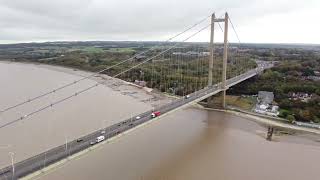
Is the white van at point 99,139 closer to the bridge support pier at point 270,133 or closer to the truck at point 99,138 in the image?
the truck at point 99,138

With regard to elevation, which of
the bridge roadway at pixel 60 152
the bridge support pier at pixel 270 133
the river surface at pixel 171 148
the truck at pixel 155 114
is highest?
the truck at pixel 155 114

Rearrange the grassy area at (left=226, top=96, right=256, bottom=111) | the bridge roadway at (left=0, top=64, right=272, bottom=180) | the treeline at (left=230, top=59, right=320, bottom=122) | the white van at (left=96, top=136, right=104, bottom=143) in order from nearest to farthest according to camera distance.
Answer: the bridge roadway at (left=0, top=64, right=272, bottom=180) < the white van at (left=96, top=136, right=104, bottom=143) < the treeline at (left=230, top=59, right=320, bottom=122) < the grassy area at (left=226, top=96, right=256, bottom=111)

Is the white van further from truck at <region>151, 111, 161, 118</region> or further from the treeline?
the treeline

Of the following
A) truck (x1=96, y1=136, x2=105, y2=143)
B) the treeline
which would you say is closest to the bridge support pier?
the treeline

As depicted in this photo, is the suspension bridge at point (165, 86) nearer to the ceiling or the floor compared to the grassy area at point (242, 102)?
nearer to the ceiling

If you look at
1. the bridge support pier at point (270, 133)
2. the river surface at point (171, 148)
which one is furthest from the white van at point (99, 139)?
the bridge support pier at point (270, 133)

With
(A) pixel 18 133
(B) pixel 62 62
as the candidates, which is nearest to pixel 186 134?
(A) pixel 18 133

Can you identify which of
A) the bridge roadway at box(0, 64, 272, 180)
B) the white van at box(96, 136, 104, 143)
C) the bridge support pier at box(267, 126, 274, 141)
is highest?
the white van at box(96, 136, 104, 143)
